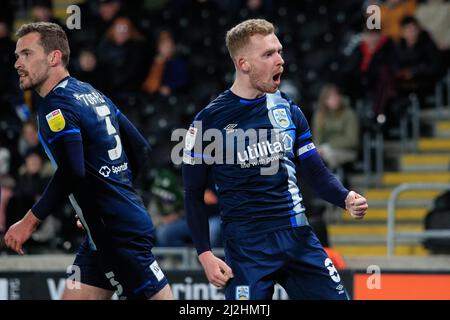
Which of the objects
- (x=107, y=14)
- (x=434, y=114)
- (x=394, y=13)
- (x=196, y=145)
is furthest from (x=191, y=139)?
(x=107, y=14)

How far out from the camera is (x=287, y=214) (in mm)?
7477

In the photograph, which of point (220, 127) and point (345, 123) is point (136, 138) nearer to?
point (220, 127)

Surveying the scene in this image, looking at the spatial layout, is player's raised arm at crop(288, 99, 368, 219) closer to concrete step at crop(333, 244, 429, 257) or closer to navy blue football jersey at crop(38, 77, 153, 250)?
navy blue football jersey at crop(38, 77, 153, 250)

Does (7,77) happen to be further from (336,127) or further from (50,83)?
(50,83)

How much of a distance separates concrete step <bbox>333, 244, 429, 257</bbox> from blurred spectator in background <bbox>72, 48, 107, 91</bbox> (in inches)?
146

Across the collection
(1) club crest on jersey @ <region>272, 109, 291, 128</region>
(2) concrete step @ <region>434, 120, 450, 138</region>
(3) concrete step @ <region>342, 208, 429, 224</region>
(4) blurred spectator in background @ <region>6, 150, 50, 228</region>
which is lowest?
(3) concrete step @ <region>342, 208, 429, 224</region>

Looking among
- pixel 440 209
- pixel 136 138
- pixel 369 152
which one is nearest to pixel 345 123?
pixel 369 152

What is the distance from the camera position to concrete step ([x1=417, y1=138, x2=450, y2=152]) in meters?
15.0

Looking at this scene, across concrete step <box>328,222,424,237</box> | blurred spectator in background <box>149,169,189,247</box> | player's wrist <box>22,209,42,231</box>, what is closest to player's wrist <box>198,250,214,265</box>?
player's wrist <box>22,209,42,231</box>

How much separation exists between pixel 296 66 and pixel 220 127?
8.30 m

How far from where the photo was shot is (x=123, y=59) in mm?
16266

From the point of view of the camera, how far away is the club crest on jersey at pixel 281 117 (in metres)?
7.55

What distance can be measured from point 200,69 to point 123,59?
3.42 feet

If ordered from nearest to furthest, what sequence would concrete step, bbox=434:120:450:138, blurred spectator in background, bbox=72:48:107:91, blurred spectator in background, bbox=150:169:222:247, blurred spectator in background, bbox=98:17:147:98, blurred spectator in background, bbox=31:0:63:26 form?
blurred spectator in background, bbox=150:169:222:247 < concrete step, bbox=434:120:450:138 < blurred spectator in background, bbox=72:48:107:91 < blurred spectator in background, bbox=98:17:147:98 < blurred spectator in background, bbox=31:0:63:26
